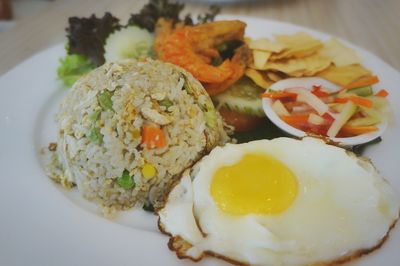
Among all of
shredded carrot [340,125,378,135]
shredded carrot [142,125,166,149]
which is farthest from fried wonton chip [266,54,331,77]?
shredded carrot [142,125,166,149]

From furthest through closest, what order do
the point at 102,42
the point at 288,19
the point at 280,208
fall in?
the point at 288,19 < the point at 102,42 < the point at 280,208

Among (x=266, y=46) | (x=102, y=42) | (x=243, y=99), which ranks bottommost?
(x=243, y=99)

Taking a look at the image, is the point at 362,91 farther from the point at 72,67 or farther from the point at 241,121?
the point at 72,67

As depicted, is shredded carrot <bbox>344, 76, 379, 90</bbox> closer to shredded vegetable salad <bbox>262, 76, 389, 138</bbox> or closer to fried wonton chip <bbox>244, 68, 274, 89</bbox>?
shredded vegetable salad <bbox>262, 76, 389, 138</bbox>

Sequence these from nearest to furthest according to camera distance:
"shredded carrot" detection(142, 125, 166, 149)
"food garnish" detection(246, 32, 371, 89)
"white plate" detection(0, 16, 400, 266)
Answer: "white plate" detection(0, 16, 400, 266)
"shredded carrot" detection(142, 125, 166, 149)
"food garnish" detection(246, 32, 371, 89)

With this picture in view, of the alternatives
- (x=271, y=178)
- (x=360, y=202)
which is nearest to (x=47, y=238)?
(x=271, y=178)

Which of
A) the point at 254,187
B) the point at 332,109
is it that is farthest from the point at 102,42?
the point at 254,187
